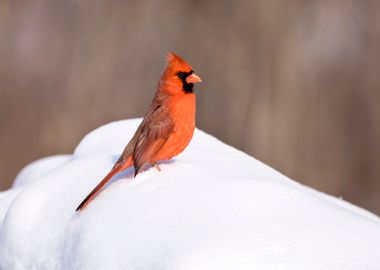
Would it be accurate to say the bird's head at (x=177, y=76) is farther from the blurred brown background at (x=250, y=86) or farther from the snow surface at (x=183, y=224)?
the blurred brown background at (x=250, y=86)

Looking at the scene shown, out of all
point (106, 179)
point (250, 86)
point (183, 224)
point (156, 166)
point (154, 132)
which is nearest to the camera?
point (183, 224)

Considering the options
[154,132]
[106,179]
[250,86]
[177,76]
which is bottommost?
[250,86]

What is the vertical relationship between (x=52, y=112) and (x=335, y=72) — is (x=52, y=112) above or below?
below

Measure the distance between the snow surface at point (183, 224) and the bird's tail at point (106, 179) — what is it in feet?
0.10

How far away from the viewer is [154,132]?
3.35m

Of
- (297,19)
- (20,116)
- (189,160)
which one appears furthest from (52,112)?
(189,160)

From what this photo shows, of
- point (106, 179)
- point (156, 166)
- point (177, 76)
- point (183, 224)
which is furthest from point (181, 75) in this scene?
point (183, 224)

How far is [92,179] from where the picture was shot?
121 inches

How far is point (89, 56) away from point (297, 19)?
267 cm

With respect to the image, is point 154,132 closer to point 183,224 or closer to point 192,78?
point 192,78

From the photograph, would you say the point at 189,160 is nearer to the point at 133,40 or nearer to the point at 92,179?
the point at 92,179

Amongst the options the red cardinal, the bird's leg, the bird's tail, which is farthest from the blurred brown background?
the bird's tail

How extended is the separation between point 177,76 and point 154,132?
0.98ft

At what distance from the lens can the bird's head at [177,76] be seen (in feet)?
11.2
